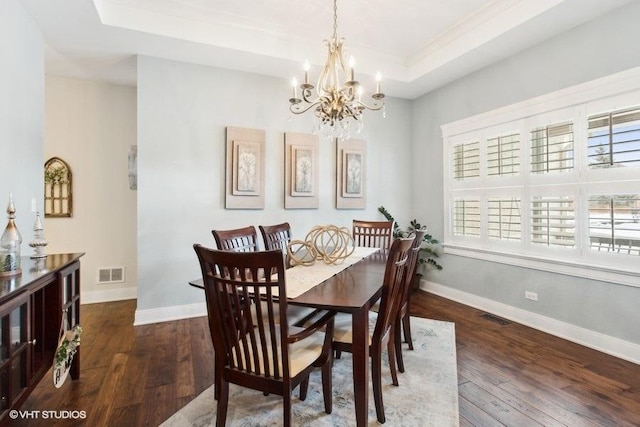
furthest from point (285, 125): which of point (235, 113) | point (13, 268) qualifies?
point (13, 268)

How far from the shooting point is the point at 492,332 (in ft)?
10.5

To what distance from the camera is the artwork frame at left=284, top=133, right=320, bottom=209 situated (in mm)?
4176

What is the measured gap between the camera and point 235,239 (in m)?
2.49

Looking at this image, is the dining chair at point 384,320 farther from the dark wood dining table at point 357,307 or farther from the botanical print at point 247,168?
the botanical print at point 247,168

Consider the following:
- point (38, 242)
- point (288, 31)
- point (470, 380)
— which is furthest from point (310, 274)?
point (288, 31)

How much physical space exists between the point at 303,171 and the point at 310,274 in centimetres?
232

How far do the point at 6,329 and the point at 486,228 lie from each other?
4235 millimetres

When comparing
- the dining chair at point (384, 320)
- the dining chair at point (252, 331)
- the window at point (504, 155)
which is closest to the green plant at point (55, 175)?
the dining chair at point (252, 331)

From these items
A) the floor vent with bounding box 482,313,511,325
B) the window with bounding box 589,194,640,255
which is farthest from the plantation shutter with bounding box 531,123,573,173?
the floor vent with bounding box 482,313,511,325

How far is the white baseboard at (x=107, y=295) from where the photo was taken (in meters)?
4.23

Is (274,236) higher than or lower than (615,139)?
lower

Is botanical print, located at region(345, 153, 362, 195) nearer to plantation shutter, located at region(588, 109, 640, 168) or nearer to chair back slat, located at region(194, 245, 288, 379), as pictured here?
plantation shutter, located at region(588, 109, 640, 168)

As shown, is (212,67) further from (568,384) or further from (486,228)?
(568,384)

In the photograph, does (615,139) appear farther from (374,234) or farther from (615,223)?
(374,234)
